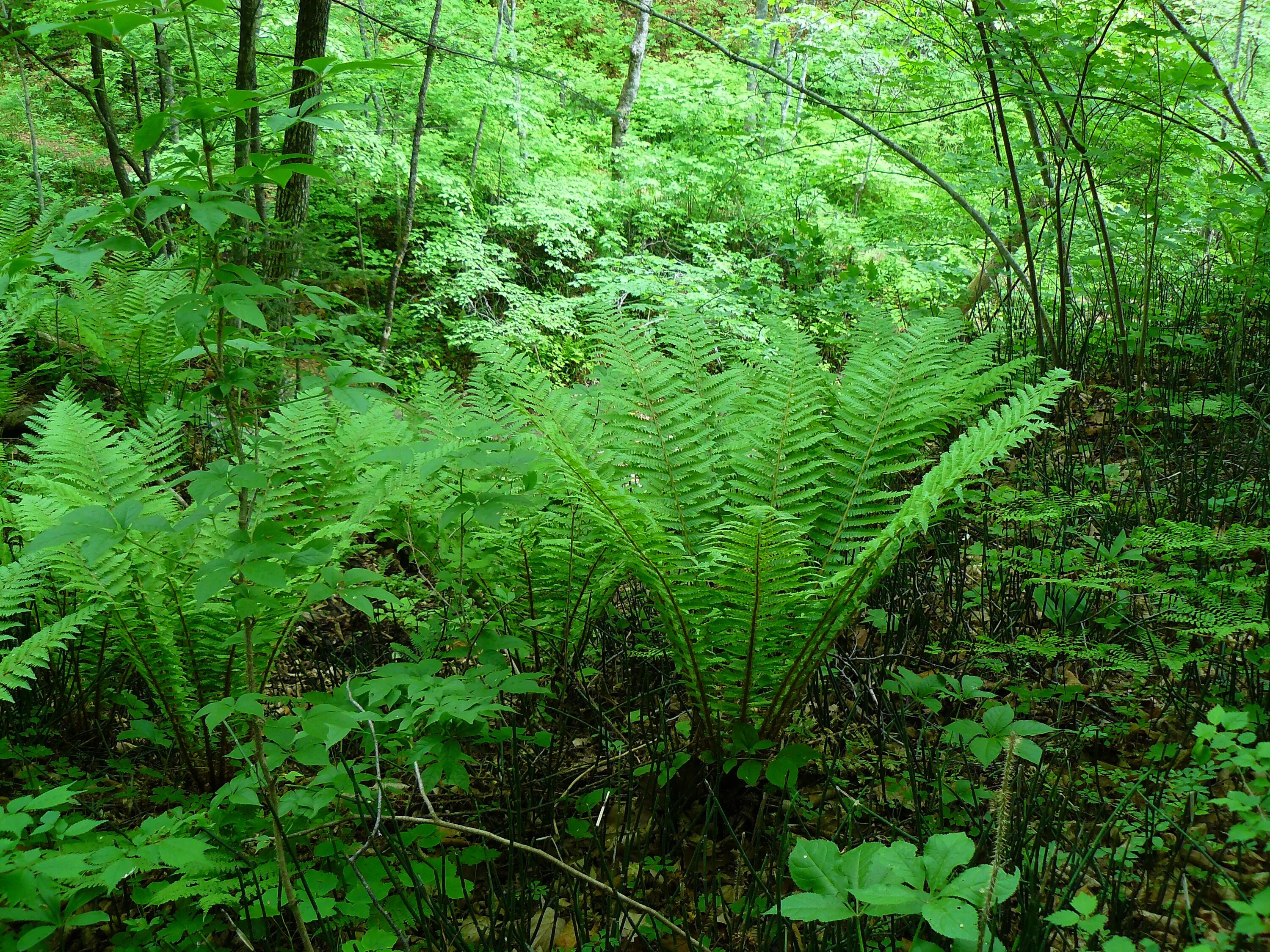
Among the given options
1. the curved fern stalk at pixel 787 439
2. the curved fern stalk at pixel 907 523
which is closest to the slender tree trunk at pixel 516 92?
the curved fern stalk at pixel 787 439

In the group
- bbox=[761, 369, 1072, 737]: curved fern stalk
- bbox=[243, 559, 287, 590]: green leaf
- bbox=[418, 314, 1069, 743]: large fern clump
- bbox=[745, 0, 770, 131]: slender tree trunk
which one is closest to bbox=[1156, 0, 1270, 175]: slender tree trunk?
bbox=[418, 314, 1069, 743]: large fern clump

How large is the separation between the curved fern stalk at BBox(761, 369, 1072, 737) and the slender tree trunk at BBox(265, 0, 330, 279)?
326 cm

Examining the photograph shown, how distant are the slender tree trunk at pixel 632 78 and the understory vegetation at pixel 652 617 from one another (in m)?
7.58

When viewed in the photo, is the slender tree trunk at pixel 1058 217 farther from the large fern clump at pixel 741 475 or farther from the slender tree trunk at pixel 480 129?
the slender tree trunk at pixel 480 129

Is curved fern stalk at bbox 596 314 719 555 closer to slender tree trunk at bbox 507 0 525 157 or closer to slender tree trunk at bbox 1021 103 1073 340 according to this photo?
slender tree trunk at bbox 1021 103 1073 340

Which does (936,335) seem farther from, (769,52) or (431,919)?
(769,52)

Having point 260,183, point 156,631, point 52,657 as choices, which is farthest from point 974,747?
point 52,657

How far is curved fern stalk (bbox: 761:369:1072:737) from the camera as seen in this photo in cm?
127

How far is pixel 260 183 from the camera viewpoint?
1169 mm

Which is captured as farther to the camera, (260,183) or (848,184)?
(848,184)

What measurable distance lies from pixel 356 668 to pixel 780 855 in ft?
4.69

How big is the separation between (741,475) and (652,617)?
0.78 meters

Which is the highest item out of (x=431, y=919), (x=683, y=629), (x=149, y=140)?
(x=149, y=140)

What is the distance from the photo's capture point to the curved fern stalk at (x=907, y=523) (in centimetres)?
127
